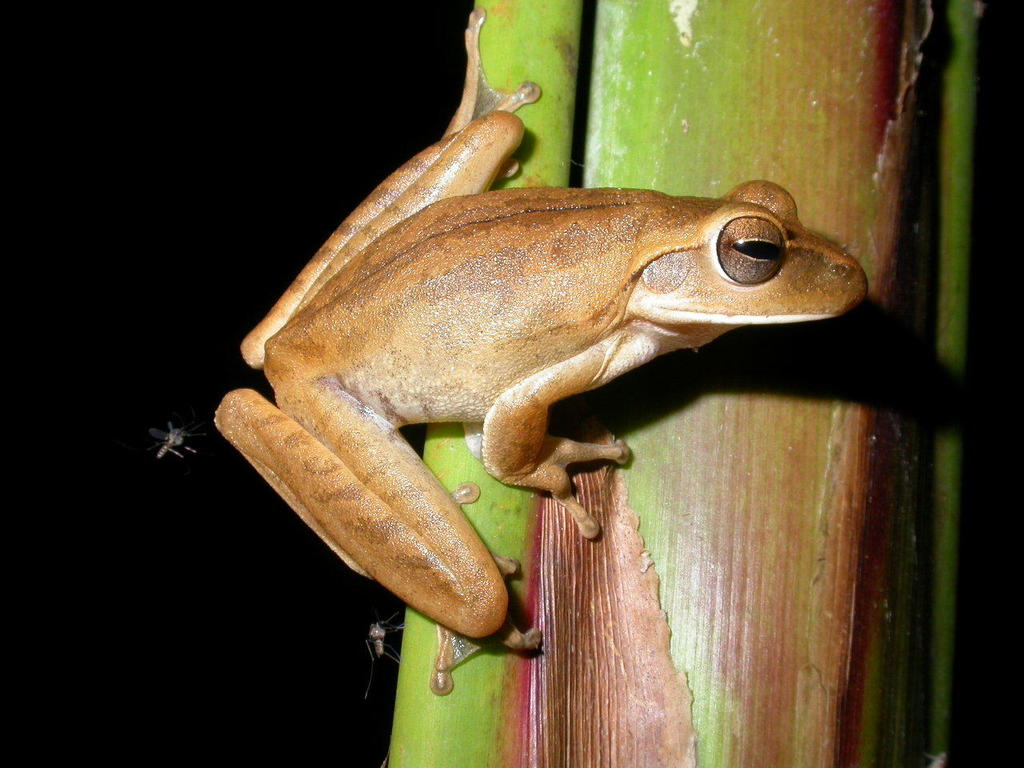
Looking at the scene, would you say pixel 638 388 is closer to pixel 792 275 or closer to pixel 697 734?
pixel 792 275

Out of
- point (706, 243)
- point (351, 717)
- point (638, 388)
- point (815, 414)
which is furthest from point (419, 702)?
point (351, 717)

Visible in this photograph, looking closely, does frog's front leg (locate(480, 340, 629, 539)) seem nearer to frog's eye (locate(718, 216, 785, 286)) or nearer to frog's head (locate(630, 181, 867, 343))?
frog's head (locate(630, 181, 867, 343))

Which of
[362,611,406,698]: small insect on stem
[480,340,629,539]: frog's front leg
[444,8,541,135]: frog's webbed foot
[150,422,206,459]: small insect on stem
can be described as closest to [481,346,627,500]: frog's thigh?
[480,340,629,539]: frog's front leg

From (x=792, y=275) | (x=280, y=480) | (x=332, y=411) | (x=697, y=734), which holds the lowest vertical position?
(x=697, y=734)

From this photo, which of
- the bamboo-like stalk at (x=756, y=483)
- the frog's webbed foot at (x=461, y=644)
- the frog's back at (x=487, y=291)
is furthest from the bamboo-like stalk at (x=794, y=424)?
the frog's webbed foot at (x=461, y=644)

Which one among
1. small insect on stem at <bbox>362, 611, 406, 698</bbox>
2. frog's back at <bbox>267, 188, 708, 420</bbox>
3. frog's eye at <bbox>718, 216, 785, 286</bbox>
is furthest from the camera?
small insect on stem at <bbox>362, 611, 406, 698</bbox>

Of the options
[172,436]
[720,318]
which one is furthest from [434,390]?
[172,436]
